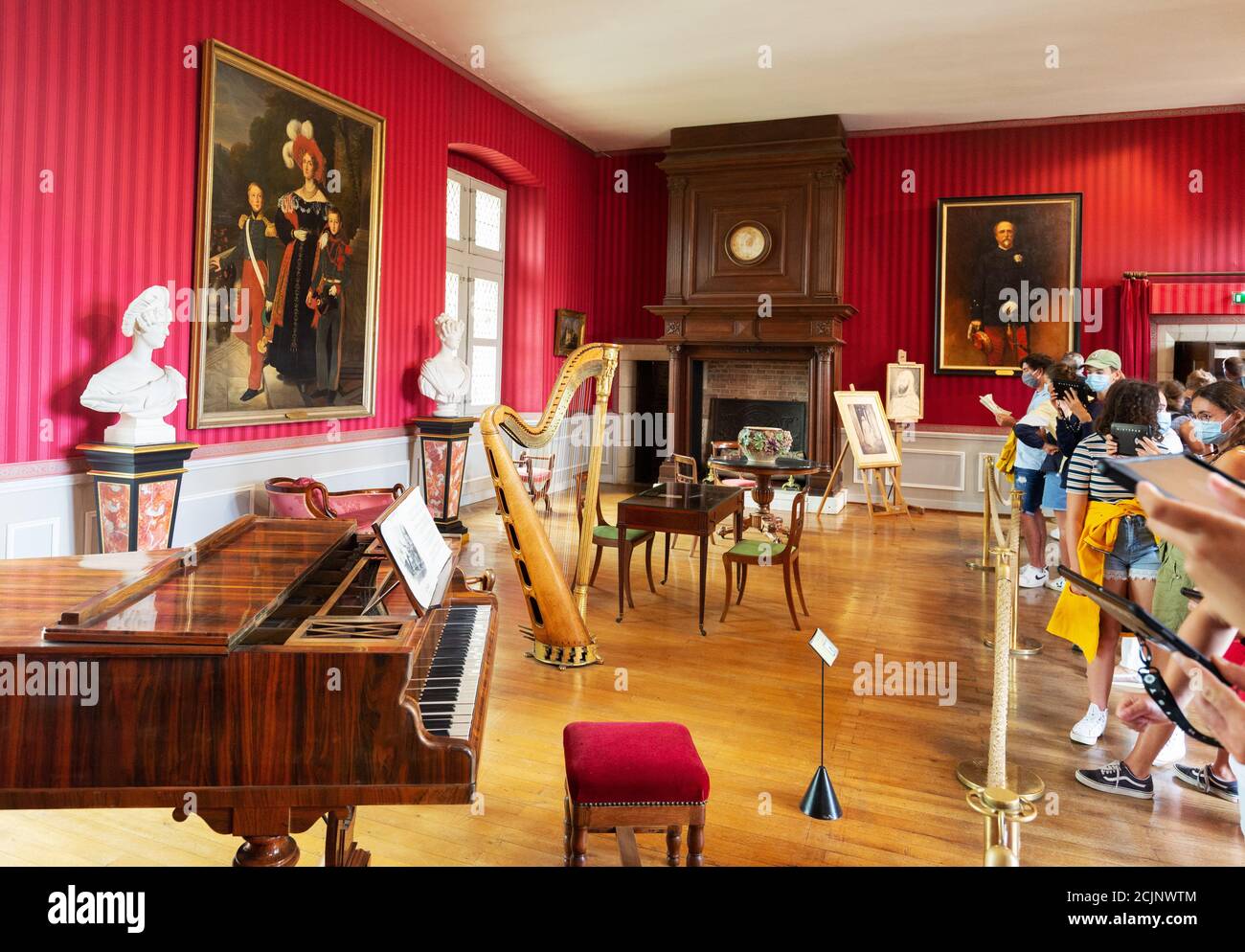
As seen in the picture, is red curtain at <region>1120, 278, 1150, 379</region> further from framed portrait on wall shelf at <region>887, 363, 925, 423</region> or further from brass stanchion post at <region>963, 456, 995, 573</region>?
brass stanchion post at <region>963, 456, 995, 573</region>

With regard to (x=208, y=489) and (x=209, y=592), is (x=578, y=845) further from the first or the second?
(x=208, y=489)

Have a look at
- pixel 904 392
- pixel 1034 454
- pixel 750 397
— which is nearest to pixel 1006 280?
pixel 904 392

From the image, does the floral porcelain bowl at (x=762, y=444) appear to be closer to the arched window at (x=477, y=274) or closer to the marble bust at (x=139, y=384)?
the arched window at (x=477, y=274)

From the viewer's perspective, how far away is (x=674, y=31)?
768 cm

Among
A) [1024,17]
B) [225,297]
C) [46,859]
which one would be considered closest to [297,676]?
[46,859]

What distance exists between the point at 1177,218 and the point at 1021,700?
25.8 feet

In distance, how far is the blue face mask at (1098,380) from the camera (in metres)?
5.79

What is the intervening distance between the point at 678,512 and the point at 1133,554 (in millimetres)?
2413

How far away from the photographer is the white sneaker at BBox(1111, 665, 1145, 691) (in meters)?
4.29

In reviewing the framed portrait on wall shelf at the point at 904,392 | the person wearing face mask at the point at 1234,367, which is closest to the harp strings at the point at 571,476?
the framed portrait on wall shelf at the point at 904,392

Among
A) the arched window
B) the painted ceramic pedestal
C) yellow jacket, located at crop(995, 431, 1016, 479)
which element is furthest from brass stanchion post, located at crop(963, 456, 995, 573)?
the arched window

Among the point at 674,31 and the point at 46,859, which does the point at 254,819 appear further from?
the point at 674,31

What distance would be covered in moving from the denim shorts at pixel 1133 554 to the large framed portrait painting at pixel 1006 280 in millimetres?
7074

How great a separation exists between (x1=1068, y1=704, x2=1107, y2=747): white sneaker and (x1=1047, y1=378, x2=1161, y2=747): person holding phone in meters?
0.05
